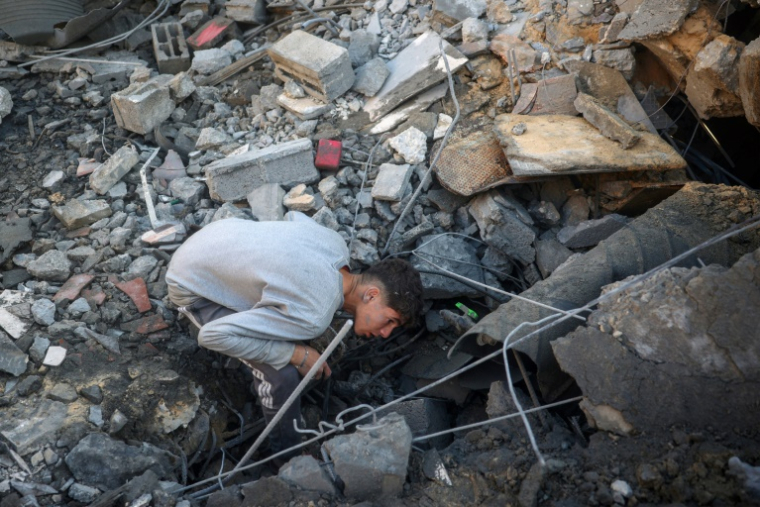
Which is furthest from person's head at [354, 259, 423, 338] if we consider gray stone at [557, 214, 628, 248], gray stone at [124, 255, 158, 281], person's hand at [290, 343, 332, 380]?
gray stone at [124, 255, 158, 281]

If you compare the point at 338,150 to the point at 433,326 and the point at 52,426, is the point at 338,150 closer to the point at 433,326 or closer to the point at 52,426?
the point at 433,326

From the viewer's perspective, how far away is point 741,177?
4848 millimetres

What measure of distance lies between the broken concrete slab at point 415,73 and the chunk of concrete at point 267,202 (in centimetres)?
102

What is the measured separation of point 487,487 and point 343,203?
7.81ft

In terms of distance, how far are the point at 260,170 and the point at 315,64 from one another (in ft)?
3.28

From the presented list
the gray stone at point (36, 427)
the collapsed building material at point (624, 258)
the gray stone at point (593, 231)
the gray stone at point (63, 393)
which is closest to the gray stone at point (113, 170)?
the gray stone at point (63, 393)

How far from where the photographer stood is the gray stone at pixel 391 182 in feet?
14.1

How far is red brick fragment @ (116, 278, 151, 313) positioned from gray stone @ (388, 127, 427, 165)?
1991 mm

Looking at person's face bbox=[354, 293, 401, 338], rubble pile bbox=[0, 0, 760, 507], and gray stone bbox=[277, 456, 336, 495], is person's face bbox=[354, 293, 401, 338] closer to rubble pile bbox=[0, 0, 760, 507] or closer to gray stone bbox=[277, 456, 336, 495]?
rubble pile bbox=[0, 0, 760, 507]

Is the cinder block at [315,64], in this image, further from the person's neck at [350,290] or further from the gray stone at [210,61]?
the person's neck at [350,290]

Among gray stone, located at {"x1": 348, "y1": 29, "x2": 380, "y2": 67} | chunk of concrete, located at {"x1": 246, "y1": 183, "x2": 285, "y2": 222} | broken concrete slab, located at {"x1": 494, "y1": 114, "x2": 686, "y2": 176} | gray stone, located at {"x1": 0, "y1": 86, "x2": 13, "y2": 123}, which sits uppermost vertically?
gray stone, located at {"x1": 348, "y1": 29, "x2": 380, "y2": 67}

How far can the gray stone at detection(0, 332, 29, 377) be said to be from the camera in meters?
3.27

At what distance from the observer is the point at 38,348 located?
3389mm

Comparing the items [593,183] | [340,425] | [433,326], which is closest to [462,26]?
[593,183]
